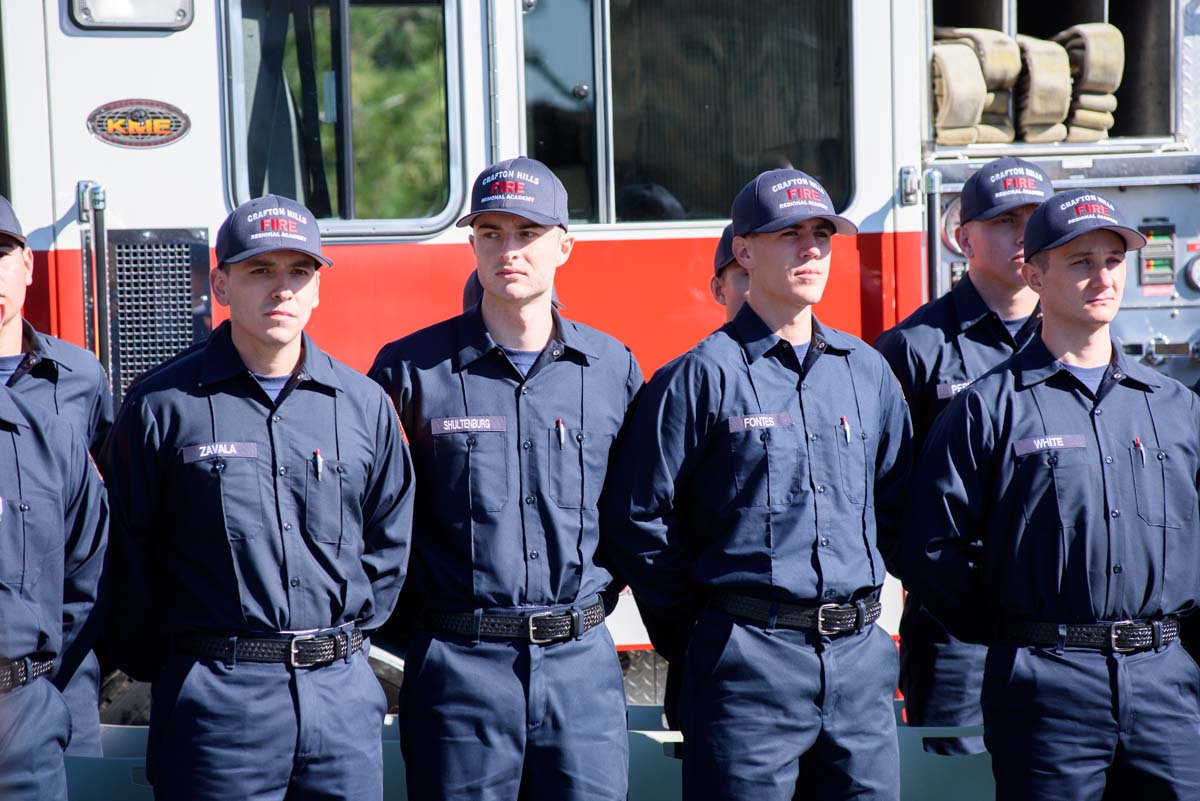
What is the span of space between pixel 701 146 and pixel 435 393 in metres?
1.57

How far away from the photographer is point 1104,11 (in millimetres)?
5023

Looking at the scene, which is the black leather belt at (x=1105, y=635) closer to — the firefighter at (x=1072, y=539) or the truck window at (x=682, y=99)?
the firefighter at (x=1072, y=539)

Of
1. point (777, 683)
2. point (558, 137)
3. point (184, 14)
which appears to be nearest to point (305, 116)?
point (184, 14)

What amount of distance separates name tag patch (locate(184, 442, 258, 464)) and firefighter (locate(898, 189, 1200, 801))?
168 centimetres

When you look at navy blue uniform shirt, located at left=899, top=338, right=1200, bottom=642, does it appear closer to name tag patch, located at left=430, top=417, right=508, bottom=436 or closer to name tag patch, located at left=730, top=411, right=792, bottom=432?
name tag patch, located at left=730, top=411, right=792, bottom=432

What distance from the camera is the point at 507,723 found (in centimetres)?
336

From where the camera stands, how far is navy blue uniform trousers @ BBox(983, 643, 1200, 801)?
331cm

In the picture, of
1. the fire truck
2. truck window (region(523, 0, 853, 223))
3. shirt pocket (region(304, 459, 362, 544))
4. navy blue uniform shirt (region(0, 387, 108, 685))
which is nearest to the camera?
navy blue uniform shirt (region(0, 387, 108, 685))

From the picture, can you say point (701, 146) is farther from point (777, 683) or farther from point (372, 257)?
point (777, 683)

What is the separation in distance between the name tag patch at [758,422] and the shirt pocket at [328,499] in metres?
0.96

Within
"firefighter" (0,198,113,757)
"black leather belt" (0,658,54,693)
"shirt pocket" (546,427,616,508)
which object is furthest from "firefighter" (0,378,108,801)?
"shirt pocket" (546,427,616,508)

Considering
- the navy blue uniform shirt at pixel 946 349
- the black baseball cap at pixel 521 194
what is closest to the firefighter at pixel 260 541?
the black baseball cap at pixel 521 194

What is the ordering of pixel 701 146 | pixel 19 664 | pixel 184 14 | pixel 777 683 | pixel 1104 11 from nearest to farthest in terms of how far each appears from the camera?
pixel 19 664, pixel 777 683, pixel 184 14, pixel 701 146, pixel 1104 11

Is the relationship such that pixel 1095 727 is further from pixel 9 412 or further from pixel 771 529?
pixel 9 412
